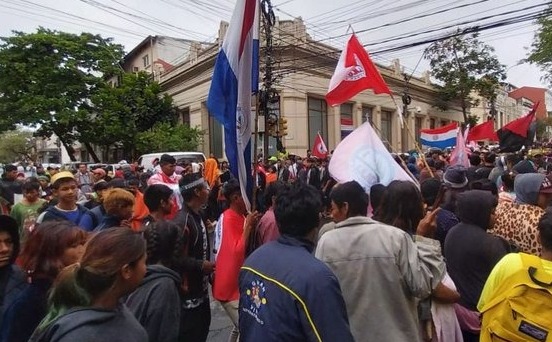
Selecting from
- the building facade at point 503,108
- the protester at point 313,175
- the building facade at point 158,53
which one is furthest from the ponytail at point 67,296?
the building facade at point 503,108

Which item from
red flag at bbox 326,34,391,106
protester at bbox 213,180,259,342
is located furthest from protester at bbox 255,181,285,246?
red flag at bbox 326,34,391,106

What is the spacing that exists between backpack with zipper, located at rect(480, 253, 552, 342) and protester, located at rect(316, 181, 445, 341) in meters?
0.39

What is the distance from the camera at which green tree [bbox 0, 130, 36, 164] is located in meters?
76.5

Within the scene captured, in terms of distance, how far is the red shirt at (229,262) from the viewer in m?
3.69

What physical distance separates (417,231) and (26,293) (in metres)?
2.18

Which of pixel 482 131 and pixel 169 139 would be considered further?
pixel 169 139

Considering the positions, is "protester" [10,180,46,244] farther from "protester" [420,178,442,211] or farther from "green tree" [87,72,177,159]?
"green tree" [87,72,177,159]

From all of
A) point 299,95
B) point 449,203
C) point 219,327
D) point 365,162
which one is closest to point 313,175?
point 365,162

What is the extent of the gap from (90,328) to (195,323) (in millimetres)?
1907

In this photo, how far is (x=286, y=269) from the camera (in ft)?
6.79

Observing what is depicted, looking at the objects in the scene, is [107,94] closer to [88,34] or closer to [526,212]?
[88,34]

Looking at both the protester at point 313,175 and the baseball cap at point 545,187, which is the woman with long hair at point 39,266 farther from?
the protester at point 313,175

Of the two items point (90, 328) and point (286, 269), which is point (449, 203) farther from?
point (90, 328)

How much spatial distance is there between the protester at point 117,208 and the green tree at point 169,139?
23421 mm
